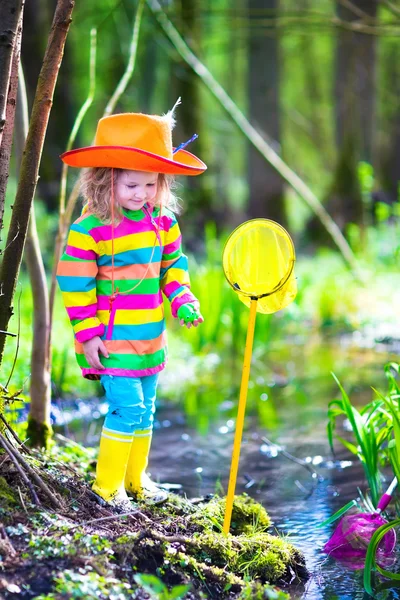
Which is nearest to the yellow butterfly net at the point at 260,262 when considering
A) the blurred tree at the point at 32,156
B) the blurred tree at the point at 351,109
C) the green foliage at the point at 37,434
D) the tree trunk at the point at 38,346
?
the blurred tree at the point at 32,156

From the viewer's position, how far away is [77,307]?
2742mm

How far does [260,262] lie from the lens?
2.64 m

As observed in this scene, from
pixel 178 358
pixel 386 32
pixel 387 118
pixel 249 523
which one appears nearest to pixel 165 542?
pixel 249 523

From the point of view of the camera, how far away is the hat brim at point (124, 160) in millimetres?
2652

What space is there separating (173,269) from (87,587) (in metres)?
1.33

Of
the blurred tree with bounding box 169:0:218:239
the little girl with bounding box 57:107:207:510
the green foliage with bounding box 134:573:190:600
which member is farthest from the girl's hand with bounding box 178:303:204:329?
the blurred tree with bounding box 169:0:218:239

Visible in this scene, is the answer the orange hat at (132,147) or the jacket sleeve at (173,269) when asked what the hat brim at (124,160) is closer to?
the orange hat at (132,147)

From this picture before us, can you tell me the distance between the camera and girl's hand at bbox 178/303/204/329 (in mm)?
2863

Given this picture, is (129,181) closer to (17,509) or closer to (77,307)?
(77,307)

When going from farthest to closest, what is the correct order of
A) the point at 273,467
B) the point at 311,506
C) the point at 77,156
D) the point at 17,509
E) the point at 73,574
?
1. the point at 273,467
2. the point at 311,506
3. the point at 77,156
4. the point at 17,509
5. the point at 73,574

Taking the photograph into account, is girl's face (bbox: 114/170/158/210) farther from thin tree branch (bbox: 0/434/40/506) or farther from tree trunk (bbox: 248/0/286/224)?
tree trunk (bbox: 248/0/286/224)

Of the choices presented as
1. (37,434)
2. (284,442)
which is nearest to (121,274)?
(37,434)

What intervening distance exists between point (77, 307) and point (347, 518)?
51.4 inches

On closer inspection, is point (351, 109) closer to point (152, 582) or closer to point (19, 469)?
point (19, 469)
